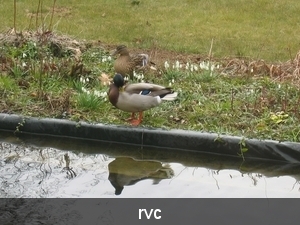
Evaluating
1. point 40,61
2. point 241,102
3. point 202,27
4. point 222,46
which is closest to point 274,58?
point 222,46

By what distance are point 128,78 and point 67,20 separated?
4864mm

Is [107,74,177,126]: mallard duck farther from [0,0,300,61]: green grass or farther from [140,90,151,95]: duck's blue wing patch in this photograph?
[0,0,300,61]: green grass

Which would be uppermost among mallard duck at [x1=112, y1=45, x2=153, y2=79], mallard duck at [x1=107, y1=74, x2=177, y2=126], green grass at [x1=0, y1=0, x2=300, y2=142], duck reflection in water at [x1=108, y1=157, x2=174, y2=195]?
mallard duck at [x1=107, y1=74, x2=177, y2=126]

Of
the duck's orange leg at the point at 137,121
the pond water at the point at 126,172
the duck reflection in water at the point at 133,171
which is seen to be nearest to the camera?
the pond water at the point at 126,172

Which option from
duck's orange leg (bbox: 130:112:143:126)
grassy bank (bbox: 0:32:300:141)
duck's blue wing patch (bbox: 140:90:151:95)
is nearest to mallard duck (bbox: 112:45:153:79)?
grassy bank (bbox: 0:32:300:141)

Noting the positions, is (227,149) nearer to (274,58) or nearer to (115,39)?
(274,58)

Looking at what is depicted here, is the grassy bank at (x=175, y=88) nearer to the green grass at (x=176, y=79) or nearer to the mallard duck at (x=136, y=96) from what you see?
the green grass at (x=176, y=79)

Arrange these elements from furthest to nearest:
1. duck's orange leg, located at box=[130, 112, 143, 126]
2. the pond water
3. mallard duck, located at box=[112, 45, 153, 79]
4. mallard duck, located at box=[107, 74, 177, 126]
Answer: mallard duck, located at box=[112, 45, 153, 79] < duck's orange leg, located at box=[130, 112, 143, 126] < mallard duck, located at box=[107, 74, 177, 126] < the pond water

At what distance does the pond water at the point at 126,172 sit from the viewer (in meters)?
6.12

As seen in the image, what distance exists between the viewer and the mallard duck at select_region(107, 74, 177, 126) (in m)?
7.05

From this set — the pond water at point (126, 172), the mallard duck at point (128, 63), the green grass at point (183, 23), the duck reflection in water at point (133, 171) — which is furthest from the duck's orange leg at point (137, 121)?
the green grass at point (183, 23)

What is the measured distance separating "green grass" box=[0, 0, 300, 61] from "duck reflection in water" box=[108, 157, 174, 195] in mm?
4413

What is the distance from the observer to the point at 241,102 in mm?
7867

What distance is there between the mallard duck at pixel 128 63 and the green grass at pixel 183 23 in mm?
2121
